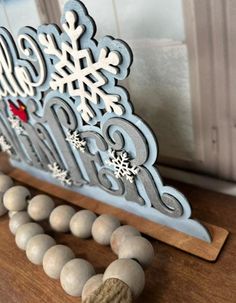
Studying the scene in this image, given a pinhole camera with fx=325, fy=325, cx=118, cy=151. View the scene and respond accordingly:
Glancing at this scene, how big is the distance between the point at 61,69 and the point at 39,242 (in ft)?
0.75

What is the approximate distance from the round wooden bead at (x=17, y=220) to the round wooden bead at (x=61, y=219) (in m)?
0.04

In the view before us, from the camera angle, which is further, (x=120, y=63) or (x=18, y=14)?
(x=18, y=14)

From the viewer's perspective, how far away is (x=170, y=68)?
1.51 ft

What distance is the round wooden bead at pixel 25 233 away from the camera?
18.0 inches

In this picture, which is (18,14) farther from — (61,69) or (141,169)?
(141,169)

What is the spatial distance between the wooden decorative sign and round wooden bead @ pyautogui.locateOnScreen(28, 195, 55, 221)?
0.06 meters

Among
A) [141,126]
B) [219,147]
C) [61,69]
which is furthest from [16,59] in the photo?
[219,147]

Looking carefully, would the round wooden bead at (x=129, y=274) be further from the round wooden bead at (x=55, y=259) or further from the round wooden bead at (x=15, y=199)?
the round wooden bead at (x=15, y=199)

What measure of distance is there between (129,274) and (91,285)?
0.16 ft

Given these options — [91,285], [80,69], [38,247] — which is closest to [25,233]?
[38,247]

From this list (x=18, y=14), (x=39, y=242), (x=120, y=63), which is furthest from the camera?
(x=18, y=14)

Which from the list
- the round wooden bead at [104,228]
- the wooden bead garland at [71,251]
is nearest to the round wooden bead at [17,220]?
the wooden bead garland at [71,251]

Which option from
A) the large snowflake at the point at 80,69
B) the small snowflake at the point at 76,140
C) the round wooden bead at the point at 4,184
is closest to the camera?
the large snowflake at the point at 80,69

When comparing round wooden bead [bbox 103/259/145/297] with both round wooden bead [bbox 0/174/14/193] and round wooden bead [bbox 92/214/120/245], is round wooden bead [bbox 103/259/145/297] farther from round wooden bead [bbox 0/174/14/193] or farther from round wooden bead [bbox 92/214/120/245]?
round wooden bead [bbox 0/174/14/193]
